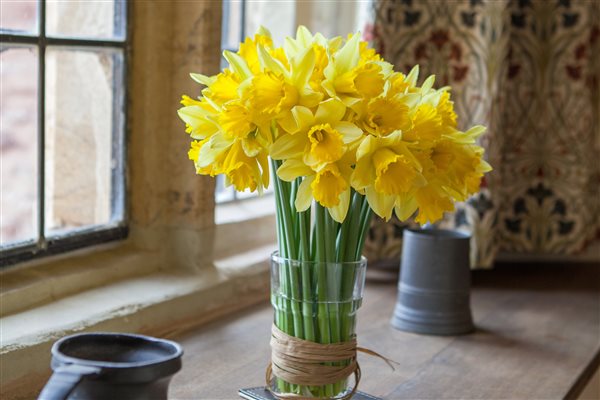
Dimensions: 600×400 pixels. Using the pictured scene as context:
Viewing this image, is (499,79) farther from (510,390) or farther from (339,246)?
(339,246)

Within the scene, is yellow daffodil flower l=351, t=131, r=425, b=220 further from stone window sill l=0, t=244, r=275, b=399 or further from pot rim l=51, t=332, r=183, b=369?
stone window sill l=0, t=244, r=275, b=399

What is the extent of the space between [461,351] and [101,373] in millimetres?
796

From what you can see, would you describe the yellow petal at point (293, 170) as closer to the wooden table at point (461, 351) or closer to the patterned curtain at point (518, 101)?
the wooden table at point (461, 351)

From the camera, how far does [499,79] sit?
183cm

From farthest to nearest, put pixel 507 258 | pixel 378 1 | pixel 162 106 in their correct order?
pixel 507 258, pixel 378 1, pixel 162 106

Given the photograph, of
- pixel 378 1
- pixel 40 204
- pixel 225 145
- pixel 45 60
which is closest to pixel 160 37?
pixel 45 60

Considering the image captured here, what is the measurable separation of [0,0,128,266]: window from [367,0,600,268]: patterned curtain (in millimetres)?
555

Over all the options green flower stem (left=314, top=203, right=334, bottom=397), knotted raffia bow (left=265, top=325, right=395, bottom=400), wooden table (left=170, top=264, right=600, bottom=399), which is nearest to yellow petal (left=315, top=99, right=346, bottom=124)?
green flower stem (left=314, top=203, right=334, bottom=397)

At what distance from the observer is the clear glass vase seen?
3.50ft

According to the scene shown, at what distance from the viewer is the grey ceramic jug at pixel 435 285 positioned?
154cm

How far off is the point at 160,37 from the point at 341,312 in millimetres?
675

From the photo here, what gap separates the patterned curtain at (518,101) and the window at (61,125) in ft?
1.82

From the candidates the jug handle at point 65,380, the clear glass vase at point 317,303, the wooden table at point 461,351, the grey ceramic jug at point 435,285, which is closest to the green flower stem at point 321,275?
the clear glass vase at point 317,303

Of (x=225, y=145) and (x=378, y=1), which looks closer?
(x=225, y=145)
